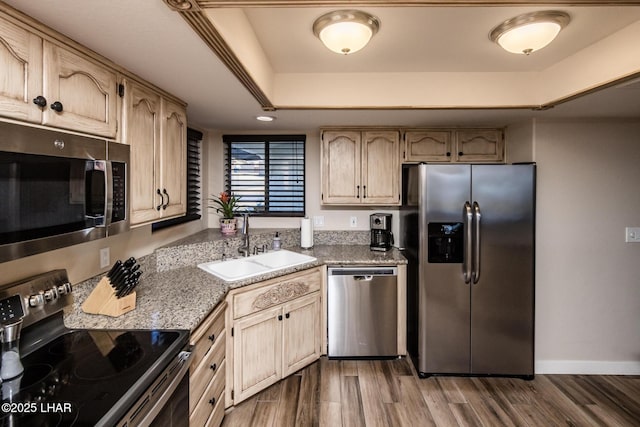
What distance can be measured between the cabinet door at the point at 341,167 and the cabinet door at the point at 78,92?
1853 millimetres

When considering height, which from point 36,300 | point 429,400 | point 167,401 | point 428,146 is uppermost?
point 428,146

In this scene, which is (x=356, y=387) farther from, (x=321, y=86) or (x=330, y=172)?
(x=321, y=86)

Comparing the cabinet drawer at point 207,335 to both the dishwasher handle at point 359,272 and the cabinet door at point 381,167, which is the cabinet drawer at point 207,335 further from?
the cabinet door at point 381,167

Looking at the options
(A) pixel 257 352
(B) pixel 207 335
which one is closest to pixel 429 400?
(A) pixel 257 352

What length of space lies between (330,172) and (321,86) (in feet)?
3.05

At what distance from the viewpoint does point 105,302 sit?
59.3 inches

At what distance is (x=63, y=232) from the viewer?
1.07 metres

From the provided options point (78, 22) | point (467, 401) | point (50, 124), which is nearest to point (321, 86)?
point (78, 22)

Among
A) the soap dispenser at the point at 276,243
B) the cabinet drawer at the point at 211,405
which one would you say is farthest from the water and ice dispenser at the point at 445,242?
the cabinet drawer at the point at 211,405

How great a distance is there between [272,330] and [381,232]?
1388 millimetres

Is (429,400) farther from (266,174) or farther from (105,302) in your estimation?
(266,174)

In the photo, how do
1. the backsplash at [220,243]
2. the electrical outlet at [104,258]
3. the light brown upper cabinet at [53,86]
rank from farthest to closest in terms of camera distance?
the backsplash at [220,243] < the electrical outlet at [104,258] < the light brown upper cabinet at [53,86]

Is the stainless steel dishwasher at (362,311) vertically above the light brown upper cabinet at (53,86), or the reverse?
the light brown upper cabinet at (53,86)

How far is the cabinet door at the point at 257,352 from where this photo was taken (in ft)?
6.83
